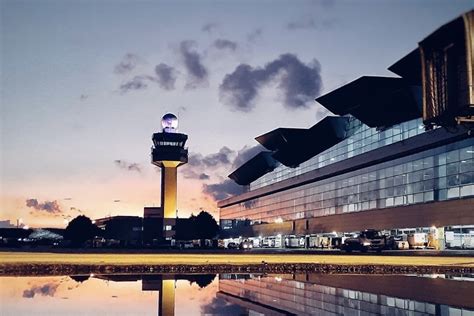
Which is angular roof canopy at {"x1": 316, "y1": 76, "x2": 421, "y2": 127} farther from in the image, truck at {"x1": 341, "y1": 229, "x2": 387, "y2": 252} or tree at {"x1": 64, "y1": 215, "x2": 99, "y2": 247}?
tree at {"x1": 64, "y1": 215, "x2": 99, "y2": 247}

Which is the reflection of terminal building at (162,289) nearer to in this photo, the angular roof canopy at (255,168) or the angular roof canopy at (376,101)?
the angular roof canopy at (376,101)

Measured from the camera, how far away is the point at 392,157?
96750 millimetres

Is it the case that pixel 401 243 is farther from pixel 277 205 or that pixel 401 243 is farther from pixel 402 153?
pixel 277 205

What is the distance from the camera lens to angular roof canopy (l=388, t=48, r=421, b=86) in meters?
91.5

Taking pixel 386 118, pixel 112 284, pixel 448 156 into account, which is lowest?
pixel 112 284

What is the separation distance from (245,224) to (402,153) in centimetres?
9778

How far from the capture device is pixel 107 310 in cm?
1402

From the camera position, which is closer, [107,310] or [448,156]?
[107,310]

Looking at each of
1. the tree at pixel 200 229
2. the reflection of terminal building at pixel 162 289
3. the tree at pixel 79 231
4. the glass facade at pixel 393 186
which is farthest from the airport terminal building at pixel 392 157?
the tree at pixel 79 231

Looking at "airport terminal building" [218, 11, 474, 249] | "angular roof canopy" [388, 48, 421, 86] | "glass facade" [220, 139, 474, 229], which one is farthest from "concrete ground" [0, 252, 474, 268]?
"angular roof canopy" [388, 48, 421, 86]

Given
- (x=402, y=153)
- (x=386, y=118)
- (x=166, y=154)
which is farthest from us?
(x=166, y=154)

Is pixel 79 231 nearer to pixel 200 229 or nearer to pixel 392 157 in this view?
pixel 200 229

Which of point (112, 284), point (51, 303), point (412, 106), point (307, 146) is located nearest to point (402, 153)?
point (412, 106)

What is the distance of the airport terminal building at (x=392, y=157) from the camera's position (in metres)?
45.2
